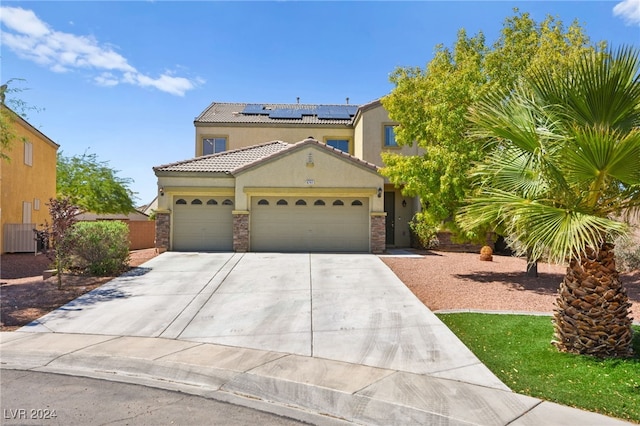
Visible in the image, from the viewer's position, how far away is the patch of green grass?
5051 millimetres

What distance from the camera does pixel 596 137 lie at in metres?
5.81

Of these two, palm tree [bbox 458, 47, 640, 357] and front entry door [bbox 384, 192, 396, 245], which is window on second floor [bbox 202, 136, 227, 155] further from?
palm tree [bbox 458, 47, 640, 357]

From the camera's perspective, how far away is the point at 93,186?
3188cm

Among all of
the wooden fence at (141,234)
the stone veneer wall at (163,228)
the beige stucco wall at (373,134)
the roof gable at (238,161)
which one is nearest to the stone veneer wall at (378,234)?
the roof gable at (238,161)

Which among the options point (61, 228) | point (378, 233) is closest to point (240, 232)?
point (378, 233)

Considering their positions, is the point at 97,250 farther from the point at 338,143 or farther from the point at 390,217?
the point at 338,143

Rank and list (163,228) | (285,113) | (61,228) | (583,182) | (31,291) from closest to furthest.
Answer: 1. (583,182)
2. (31,291)
3. (61,228)
4. (163,228)
5. (285,113)

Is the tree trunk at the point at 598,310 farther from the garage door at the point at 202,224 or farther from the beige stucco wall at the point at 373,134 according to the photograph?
the beige stucco wall at the point at 373,134

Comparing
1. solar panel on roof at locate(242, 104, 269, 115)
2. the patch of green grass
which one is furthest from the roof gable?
the patch of green grass

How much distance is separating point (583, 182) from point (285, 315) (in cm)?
597

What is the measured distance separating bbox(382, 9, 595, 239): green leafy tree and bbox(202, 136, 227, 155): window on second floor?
538 inches

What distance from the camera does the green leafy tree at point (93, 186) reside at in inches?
1238

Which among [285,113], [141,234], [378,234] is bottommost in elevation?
[141,234]

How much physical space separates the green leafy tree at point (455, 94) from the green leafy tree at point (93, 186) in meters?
25.2
